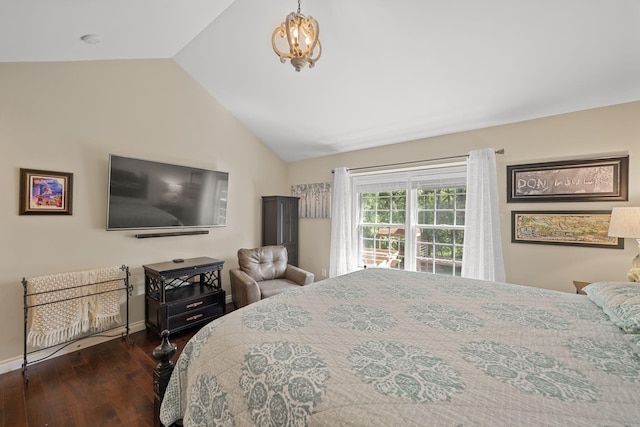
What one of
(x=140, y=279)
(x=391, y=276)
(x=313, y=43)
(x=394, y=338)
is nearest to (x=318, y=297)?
(x=394, y=338)

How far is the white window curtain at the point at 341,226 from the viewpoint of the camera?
13.2ft

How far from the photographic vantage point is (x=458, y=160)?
10.3 ft

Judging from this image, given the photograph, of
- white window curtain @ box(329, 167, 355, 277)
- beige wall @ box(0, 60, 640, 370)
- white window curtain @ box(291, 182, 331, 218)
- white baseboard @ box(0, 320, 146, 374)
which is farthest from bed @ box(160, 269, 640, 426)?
white window curtain @ box(291, 182, 331, 218)

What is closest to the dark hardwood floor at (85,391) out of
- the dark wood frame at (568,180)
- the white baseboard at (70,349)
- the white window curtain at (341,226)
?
the white baseboard at (70,349)

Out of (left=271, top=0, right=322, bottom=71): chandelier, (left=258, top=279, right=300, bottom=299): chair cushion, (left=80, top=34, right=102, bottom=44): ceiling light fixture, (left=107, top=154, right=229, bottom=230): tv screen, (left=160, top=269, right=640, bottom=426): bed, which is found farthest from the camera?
(left=258, top=279, right=300, bottom=299): chair cushion

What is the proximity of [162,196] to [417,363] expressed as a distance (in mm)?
3148

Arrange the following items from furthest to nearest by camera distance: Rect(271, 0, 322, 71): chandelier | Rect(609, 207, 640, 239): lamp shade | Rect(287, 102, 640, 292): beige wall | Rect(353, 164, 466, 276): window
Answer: Rect(353, 164, 466, 276): window < Rect(287, 102, 640, 292): beige wall < Rect(609, 207, 640, 239): lamp shade < Rect(271, 0, 322, 71): chandelier

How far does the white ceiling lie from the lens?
1.86 metres

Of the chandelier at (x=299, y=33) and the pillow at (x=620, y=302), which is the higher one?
the chandelier at (x=299, y=33)

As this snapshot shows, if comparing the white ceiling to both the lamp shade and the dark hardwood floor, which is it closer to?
the lamp shade

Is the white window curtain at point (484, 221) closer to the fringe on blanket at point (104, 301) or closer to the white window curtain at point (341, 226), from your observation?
the white window curtain at point (341, 226)

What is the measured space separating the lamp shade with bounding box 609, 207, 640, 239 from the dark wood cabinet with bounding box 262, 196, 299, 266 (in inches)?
143

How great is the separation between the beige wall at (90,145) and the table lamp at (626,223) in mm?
4093

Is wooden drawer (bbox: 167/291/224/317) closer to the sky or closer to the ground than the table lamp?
closer to the ground
